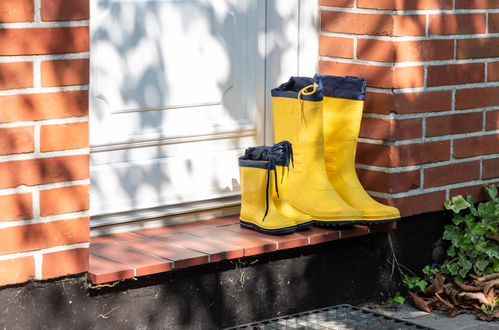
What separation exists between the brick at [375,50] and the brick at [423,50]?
0.09ft

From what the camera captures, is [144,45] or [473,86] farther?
[473,86]

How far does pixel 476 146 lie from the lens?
4.14 meters

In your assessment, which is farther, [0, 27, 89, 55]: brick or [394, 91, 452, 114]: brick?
[394, 91, 452, 114]: brick

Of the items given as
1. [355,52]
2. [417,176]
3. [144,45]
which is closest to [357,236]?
[417,176]

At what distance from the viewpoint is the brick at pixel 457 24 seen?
3.88 meters

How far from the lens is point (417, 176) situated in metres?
3.95

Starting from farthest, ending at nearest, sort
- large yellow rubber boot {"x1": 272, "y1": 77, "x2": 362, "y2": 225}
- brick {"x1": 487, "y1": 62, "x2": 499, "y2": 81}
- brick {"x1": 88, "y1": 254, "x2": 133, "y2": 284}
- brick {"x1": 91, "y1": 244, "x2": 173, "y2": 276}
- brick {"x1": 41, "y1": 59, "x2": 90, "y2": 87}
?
brick {"x1": 487, "y1": 62, "x2": 499, "y2": 81} < large yellow rubber boot {"x1": 272, "y1": 77, "x2": 362, "y2": 225} < brick {"x1": 91, "y1": 244, "x2": 173, "y2": 276} < brick {"x1": 88, "y1": 254, "x2": 133, "y2": 284} < brick {"x1": 41, "y1": 59, "x2": 90, "y2": 87}

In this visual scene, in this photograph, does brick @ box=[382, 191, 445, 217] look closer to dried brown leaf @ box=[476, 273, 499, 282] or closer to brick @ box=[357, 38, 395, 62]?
dried brown leaf @ box=[476, 273, 499, 282]

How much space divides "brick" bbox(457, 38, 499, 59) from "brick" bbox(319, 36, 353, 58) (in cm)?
45

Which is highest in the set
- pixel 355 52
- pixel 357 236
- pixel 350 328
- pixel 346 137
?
pixel 355 52

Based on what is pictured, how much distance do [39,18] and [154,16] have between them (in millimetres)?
848

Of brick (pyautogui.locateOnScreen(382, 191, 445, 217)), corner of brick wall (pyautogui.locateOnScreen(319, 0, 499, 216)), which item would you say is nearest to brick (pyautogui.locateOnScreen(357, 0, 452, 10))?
corner of brick wall (pyautogui.locateOnScreen(319, 0, 499, 216))

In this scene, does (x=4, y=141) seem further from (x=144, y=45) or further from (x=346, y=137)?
(x=346, y=137)

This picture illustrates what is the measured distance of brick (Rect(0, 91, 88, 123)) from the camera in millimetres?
2828
